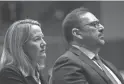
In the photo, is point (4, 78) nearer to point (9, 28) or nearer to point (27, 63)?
point (27, 63)

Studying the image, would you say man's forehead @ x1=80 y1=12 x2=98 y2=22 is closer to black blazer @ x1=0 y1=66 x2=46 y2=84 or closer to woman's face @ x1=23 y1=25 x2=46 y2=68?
woman's face @ x1=23 y1=25 x2=46 y2=68

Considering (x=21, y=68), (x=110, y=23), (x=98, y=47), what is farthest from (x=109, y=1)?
(x=21, y=68)

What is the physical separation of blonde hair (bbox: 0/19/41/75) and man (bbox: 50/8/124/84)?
0.47ft

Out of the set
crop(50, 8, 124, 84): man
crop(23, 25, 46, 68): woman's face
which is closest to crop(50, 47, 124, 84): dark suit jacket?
crop(50, 8, 124, 84): man

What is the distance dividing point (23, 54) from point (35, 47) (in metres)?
0.07

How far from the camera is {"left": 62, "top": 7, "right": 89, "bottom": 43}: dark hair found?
1.25 meters

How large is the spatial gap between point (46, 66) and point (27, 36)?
7.0 inches

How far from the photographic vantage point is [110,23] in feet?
4.67

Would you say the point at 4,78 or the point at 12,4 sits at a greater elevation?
the point at 12,4

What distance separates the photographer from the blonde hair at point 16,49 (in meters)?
1.24

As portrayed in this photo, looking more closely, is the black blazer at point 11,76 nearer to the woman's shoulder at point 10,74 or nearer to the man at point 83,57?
the woman's shoulder at point 10,74

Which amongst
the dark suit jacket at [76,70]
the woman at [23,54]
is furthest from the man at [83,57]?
the woman at [23,54]

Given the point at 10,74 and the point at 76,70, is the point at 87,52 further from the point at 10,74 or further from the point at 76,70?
the point at 10,74

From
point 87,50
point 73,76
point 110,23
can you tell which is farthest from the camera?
point 110,23
